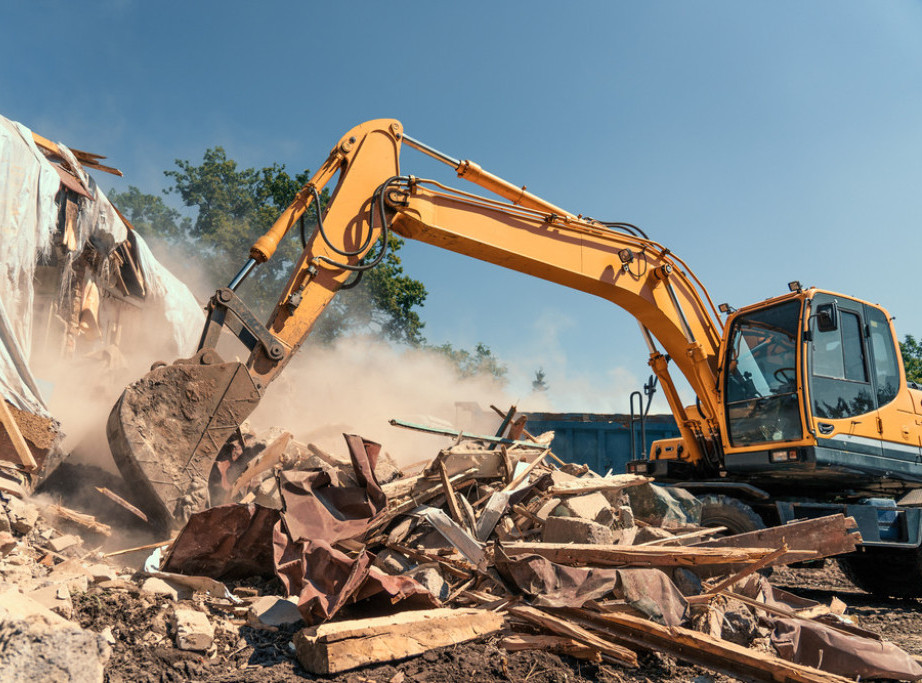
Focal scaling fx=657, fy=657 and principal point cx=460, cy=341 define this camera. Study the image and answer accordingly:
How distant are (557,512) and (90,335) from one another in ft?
25.6

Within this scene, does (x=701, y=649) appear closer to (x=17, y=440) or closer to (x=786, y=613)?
(x=786, y=613)

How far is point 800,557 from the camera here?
16.1ft

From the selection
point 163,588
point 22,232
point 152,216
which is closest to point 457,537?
point 163,588

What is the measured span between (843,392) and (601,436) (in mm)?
5613

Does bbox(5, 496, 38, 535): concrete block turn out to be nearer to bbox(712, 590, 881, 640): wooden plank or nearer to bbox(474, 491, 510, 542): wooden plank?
bbox(474, 491, 510, 542): wooden plank

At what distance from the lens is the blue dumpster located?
12.1 metres

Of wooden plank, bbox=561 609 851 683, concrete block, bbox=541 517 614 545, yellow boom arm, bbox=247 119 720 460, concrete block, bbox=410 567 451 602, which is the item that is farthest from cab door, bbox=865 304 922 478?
concrete block, bbox=410 567 451 602

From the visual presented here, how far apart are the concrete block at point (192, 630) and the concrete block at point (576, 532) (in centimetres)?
262

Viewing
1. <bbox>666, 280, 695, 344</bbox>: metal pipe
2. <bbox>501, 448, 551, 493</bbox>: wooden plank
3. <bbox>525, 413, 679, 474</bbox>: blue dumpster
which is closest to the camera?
<bbox>501, 448, 551, 493</bbox>: wooden plank

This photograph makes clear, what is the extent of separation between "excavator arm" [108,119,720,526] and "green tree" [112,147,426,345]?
1515 centimetres

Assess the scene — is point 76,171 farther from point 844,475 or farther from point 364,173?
point 844,475

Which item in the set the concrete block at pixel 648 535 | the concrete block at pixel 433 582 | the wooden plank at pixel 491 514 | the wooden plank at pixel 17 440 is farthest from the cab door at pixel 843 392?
the wooden plank at pixel 17 440

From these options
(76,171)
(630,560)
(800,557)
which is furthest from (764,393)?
(76,171)

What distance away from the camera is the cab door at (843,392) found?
6.83 m
